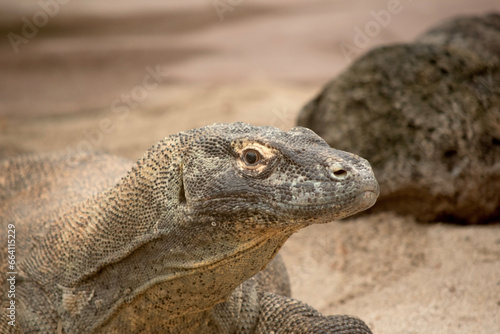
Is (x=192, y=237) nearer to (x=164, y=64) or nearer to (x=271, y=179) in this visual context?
(x=271, y=179)

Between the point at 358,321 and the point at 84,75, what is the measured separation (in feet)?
30.1

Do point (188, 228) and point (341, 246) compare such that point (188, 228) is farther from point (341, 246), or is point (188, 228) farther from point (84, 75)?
point (84, 75)

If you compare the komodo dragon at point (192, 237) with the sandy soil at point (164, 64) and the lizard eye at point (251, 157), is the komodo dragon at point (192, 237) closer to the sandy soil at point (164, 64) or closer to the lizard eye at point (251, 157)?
the lizard eye at point (251, 157)

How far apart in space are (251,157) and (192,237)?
1.57 ft

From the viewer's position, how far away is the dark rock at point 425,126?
548 centimetres

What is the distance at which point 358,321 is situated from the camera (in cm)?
321

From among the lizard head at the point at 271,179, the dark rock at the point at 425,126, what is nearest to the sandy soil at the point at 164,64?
the dark rock at the point at 425,126

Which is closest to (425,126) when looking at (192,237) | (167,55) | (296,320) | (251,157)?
(296,320)

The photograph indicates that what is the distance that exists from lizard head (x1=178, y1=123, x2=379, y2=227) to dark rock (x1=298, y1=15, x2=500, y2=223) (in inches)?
127

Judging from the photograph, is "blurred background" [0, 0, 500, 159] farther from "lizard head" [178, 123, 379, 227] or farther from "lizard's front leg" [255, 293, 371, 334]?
"lizard head" [178, 123, 379, 227]

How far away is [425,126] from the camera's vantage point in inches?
218

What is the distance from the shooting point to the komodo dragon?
2.46m

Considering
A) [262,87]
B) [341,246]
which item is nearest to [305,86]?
[262,87]

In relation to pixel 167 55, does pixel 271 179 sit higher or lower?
higher
